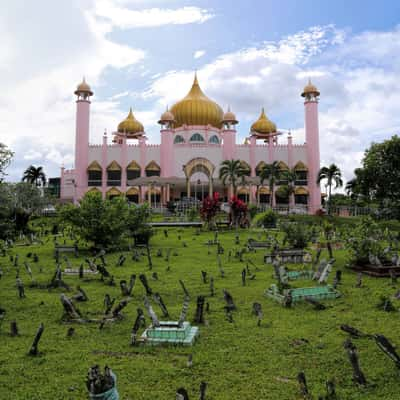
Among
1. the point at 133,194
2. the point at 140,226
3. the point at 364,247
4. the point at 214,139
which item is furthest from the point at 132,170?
the point at 364,247

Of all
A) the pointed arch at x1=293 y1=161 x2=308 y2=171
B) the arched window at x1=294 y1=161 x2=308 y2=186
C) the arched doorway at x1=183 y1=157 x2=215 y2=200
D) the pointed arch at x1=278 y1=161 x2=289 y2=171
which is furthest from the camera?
the pointed arch at x1=293 y1=161 x2=308 y2=171

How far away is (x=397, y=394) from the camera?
5.05m

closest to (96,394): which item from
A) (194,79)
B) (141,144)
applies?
(141,144)

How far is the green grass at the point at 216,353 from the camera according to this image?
17.3ft

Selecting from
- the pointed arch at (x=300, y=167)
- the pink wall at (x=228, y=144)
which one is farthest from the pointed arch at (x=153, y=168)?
the pointed arch at (x=300, y=167)

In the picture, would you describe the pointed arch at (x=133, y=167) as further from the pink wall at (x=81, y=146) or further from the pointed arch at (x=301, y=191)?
the pointed arch at (x=301, y=191)

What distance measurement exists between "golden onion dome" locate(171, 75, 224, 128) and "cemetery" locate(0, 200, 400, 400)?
134ft

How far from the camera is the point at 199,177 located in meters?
48.2

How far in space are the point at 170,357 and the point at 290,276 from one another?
6.72m

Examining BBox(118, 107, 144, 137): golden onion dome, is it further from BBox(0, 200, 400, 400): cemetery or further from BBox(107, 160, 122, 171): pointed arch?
BBox(0, 200, 400, 400): cemetery

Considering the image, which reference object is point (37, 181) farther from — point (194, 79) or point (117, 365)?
point (117, 365)

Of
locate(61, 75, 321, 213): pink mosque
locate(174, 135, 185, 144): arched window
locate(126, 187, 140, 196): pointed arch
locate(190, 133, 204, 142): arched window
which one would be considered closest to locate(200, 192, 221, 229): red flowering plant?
locate(61, 75, 321, 213): pink mosque

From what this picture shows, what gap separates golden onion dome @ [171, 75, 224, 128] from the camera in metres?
52.3

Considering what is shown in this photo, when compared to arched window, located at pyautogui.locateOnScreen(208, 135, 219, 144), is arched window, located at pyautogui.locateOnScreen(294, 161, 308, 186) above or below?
below
